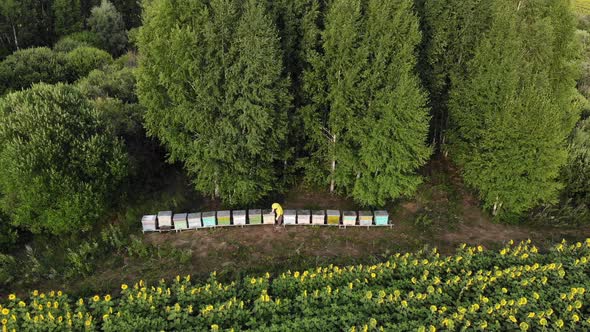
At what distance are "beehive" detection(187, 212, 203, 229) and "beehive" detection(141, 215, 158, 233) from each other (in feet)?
6.48

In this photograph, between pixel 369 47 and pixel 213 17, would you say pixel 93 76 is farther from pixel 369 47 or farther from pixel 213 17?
pixel 369 47

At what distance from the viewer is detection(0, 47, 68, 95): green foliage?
124 feet

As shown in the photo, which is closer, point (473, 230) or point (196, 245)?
point (196, 245)

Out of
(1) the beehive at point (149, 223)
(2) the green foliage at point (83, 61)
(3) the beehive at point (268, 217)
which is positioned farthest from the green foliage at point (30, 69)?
(3) the beehive at point (268, 217)

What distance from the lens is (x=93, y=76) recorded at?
35812mm

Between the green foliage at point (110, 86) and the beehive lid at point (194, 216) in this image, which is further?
the green foliage at point (110, 86)

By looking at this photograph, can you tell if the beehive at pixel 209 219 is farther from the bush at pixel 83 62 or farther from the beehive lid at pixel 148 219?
the bush at pixel 83 62

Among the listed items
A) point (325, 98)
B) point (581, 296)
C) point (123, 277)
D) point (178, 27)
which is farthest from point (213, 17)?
point (581, 296)

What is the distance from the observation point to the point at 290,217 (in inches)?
969

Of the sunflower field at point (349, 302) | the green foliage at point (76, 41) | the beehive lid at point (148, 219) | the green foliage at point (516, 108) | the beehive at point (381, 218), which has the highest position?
the green foliage at point (76, 41)

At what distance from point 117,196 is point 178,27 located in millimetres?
10960

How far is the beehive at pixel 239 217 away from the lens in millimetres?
24438

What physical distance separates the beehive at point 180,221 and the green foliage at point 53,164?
415 cm

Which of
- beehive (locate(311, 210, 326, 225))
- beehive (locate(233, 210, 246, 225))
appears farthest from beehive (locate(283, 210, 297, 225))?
beehive (locate(233, 210, 246, 225))
